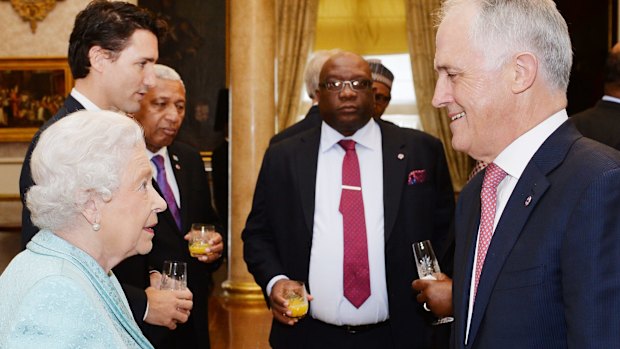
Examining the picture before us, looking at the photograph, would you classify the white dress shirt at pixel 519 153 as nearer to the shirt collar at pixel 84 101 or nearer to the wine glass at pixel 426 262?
the wine glass at pixel 426 262

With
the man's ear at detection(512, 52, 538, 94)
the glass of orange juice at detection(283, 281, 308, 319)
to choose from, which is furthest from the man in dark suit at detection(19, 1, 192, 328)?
the man's ear at detection(512, 52, 538, 94)

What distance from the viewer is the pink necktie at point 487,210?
218cm

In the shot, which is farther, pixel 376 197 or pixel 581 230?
pixel 376 197

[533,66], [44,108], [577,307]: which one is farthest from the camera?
[44,108]

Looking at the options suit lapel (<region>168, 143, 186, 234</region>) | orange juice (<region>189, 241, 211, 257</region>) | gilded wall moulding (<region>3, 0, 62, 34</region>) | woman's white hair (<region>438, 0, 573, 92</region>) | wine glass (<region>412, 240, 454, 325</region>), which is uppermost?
gilded wall moulding (<region>3, 0, 62, 34</region>)

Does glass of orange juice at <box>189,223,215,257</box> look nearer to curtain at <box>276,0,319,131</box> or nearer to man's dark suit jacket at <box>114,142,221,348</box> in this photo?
man's dark suit jacket at <box>114,142,221,348</box>

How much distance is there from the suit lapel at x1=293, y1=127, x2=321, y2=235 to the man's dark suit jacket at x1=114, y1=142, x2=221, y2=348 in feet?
1.95

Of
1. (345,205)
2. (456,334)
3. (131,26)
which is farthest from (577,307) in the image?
(131,26)

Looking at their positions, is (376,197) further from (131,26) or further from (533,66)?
(533,66)

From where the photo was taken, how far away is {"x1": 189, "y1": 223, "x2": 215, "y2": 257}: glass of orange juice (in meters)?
3.72

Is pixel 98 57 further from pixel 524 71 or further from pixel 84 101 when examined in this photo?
pixel 524 71

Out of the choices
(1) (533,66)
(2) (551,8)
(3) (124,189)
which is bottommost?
(3) (124,189)

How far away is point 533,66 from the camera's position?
80.8 inches

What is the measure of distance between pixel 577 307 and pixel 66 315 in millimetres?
1186
